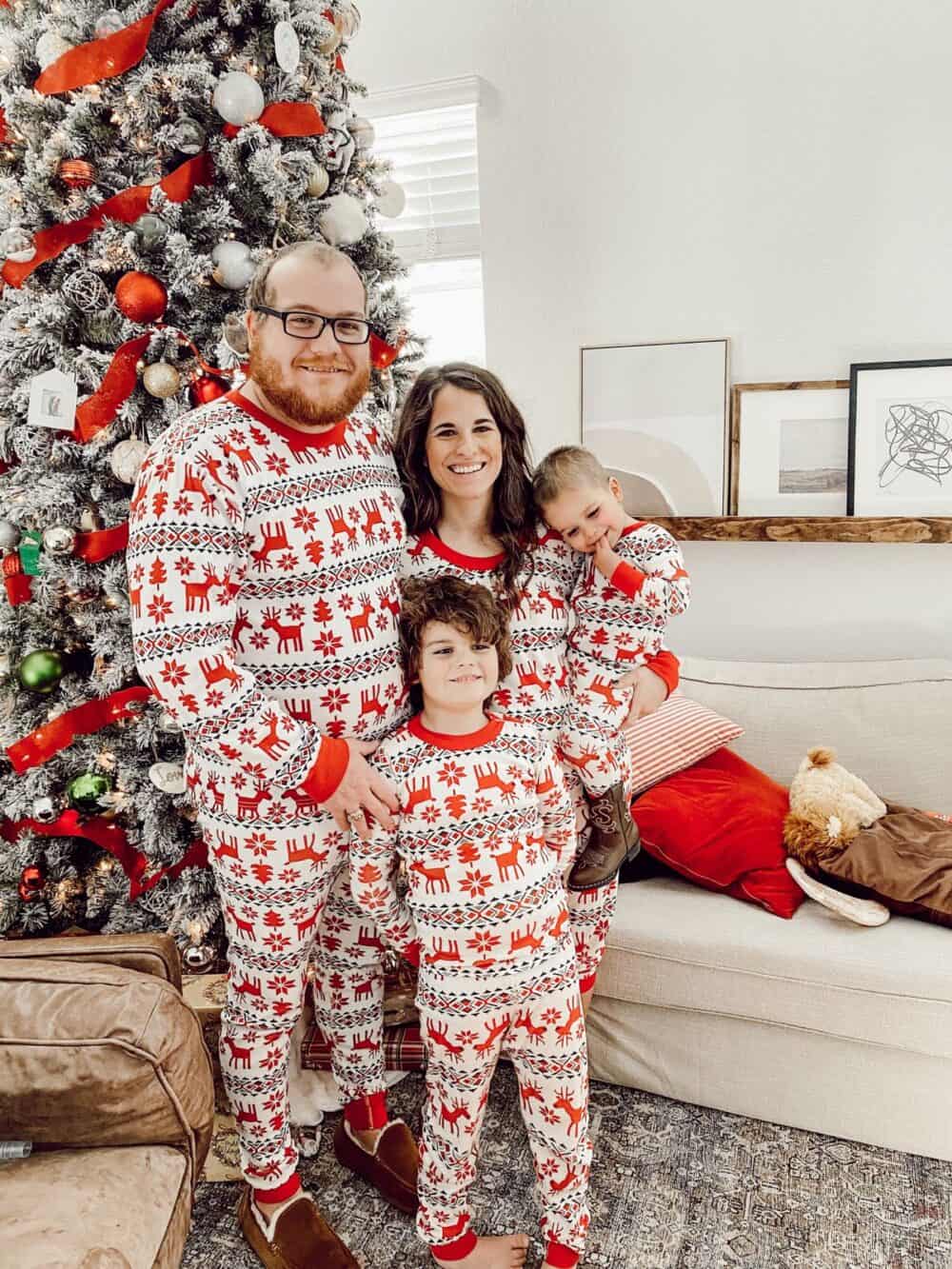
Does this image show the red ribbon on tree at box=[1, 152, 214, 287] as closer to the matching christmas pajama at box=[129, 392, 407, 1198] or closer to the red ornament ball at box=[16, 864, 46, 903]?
the matching christmas pajama at box=[129, 392, 407, 1198]

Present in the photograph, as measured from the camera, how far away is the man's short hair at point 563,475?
64.9 inches

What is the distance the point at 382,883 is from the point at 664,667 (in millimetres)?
655

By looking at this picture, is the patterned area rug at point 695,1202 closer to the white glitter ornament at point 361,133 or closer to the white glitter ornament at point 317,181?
the white glitter ornament at point 317,181

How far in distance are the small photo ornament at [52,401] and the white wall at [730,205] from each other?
4.87ft

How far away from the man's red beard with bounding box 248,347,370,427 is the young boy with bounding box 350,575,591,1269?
30 cm

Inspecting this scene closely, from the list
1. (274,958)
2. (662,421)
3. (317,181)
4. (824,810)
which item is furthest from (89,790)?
(662,421)

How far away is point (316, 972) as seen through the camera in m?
1.80

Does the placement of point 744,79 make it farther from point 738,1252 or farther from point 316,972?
point 738,1252

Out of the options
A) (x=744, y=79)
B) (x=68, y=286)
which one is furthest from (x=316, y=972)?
(x=744, y=79)

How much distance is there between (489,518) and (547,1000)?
79cm

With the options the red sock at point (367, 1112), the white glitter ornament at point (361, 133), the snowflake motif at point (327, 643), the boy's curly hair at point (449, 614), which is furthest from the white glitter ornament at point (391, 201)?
the red sock at point (367, 1112)

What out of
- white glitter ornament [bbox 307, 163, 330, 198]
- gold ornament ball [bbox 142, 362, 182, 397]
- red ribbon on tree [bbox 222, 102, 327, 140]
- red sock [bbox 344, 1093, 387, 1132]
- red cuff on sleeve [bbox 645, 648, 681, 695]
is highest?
red ribbon on tree [bbox 222, 102, 327, 140]

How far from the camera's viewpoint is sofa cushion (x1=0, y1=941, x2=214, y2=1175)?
1.28 metres

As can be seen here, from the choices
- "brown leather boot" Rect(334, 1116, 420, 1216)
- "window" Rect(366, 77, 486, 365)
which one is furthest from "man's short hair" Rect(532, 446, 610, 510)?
"window" Rect(366, 77, 486, 365)
